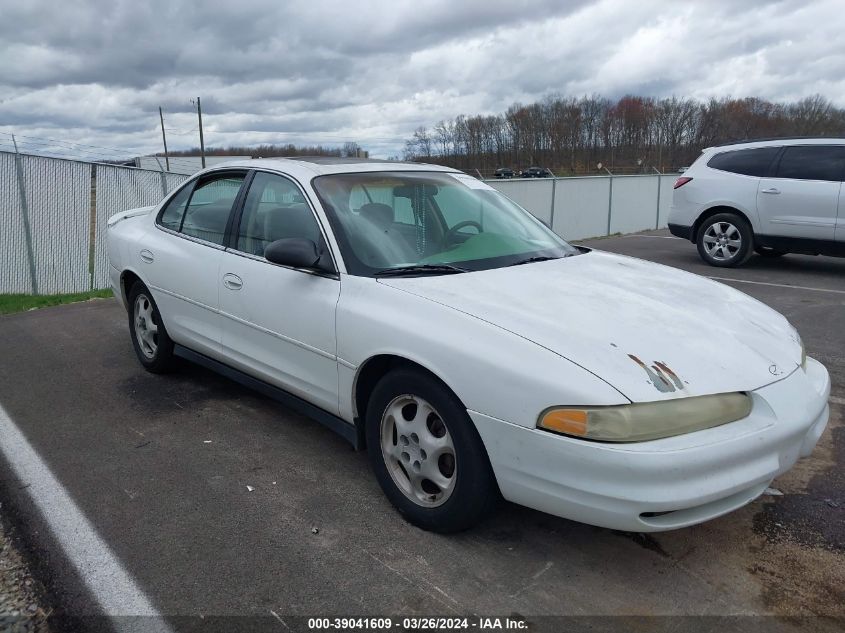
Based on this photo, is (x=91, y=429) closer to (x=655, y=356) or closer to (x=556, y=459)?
(x=556, y=459)

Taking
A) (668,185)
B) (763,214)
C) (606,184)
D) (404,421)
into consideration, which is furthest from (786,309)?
(668,185)

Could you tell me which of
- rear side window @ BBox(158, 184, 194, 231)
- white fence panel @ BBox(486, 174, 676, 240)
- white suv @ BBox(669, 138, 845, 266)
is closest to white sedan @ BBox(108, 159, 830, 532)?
rear side window @ BBox(158, 184, 194, 231)

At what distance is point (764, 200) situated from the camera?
937 cm

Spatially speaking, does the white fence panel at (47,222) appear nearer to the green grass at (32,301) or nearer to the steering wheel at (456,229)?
the green grass at (32,301)

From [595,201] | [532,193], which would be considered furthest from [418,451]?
[595,201]

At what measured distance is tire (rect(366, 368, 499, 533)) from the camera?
2.69 m

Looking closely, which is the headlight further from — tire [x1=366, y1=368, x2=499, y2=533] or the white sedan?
tire [x1=366, y1=368, x2=499, y2=533]

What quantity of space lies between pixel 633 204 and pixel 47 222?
504 inches

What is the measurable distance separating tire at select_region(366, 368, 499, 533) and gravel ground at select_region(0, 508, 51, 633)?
139 centimetres

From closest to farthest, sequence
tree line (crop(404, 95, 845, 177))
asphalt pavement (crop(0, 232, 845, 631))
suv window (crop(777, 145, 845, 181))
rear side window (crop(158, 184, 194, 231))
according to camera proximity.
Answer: asphalt pavement (crop(0, 232, 845, 631))
rear side window (crop(158, 184, 194, 231))
suv window (crop(777, 145, 845, 181))
tree line (crop(404, 95, 845, 177))

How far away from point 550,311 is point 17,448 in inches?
120

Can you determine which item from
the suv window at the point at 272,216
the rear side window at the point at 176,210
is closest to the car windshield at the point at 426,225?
the suv window at the point at 272,216

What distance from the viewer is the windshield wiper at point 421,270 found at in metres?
3.26

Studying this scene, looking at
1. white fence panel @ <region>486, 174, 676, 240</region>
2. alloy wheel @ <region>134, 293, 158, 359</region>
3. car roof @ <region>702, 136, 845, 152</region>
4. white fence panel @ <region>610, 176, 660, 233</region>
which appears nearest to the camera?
alloy wheel @ <region>134, 293, 158, 359</region>
